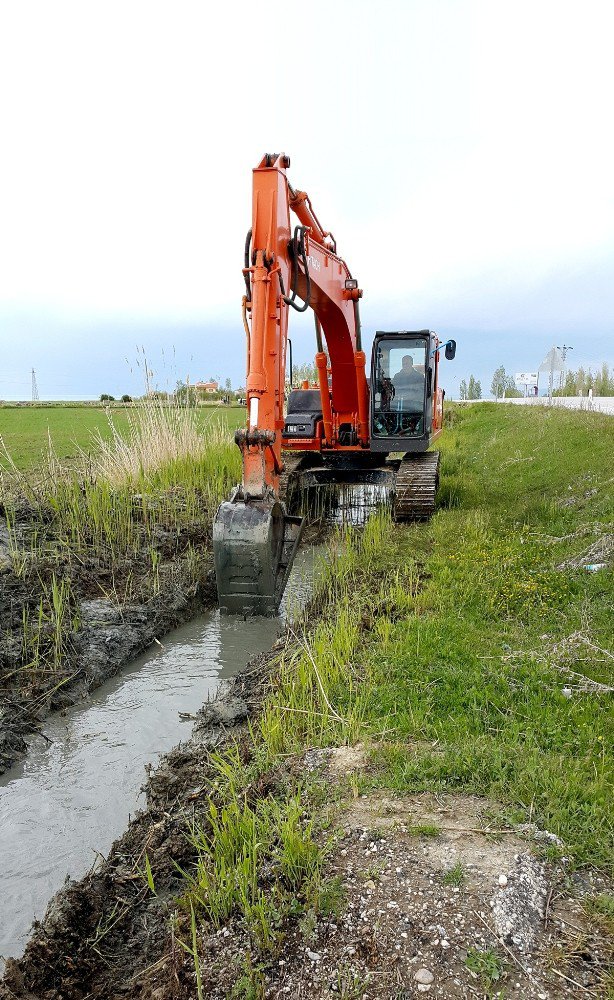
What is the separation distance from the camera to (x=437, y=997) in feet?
7.08

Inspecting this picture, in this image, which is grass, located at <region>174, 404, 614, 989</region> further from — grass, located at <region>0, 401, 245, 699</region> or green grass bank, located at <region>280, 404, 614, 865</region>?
grass, located at <region>0, 401, 245, 699</region>

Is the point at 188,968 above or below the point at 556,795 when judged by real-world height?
below

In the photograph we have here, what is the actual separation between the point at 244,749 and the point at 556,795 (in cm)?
161

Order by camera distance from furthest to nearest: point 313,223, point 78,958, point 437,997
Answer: point 313,223 < point 78,958 < point 437,997

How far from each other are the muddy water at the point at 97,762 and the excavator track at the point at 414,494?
3.46 metres

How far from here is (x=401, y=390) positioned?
33.6ft

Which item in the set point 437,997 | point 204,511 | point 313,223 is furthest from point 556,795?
point 313,223

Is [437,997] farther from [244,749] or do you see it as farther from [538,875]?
[244,749]

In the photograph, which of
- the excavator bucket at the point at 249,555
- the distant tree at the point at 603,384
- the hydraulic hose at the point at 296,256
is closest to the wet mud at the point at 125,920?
the excavator bucket at the point at 249,555

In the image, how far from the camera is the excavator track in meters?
9.38

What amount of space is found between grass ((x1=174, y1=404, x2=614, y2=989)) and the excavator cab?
8.25ft

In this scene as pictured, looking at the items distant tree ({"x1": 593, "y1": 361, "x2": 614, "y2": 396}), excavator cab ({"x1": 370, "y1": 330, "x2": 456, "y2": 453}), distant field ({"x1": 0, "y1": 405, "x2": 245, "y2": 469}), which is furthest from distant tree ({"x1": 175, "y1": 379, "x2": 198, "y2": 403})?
distant tree ({"x1": 593, "y1": 361, "x2": 614, "y2": 396})

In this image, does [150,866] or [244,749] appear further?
[244,749]

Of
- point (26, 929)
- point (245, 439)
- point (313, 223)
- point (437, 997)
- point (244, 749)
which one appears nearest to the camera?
point (437, 997)
